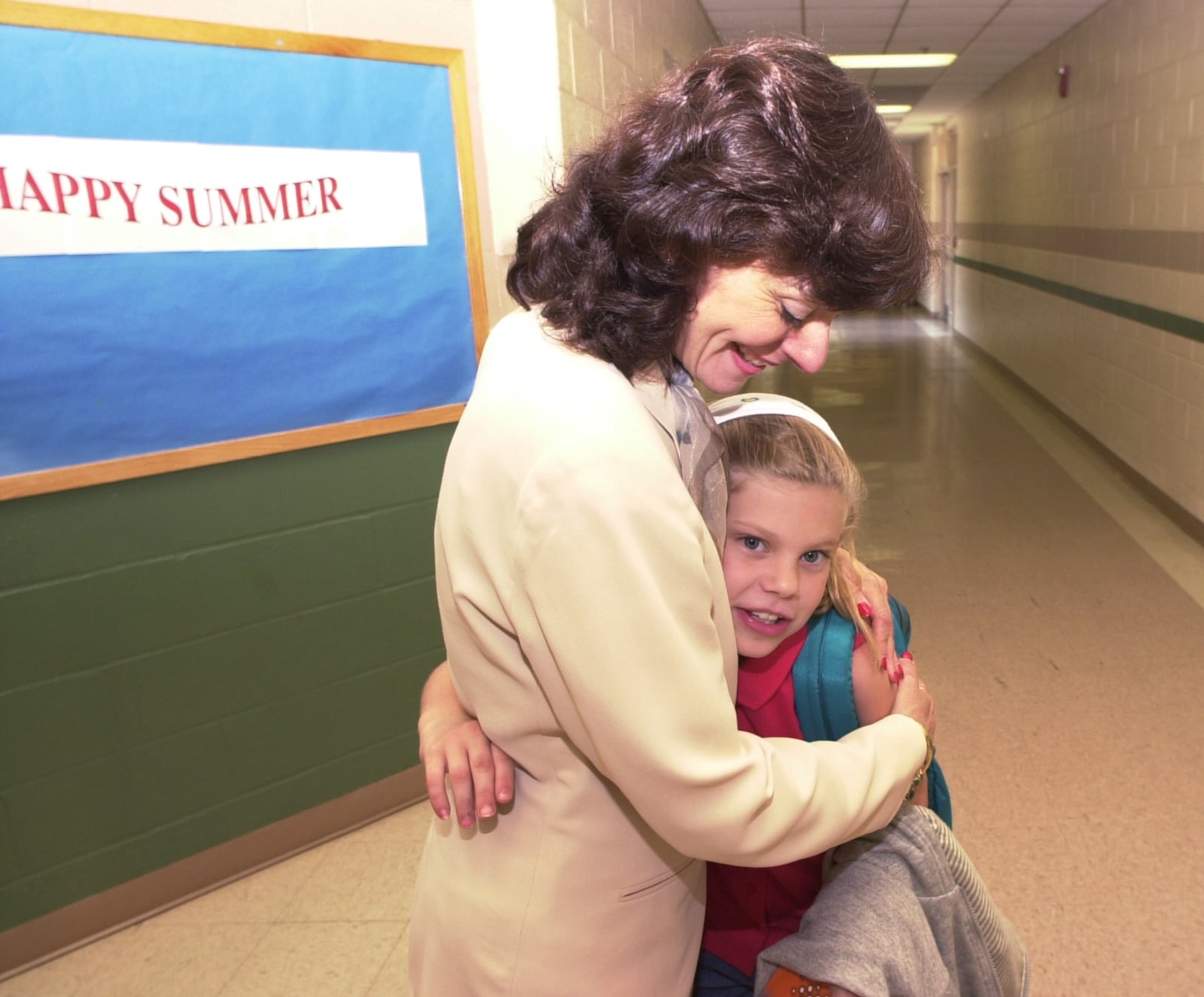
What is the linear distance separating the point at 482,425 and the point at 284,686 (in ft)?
6.23

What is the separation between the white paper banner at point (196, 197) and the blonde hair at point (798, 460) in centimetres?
144

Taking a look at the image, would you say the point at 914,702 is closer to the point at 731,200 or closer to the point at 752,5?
the point at 731,200

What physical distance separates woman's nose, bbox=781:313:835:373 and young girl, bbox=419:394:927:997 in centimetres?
21

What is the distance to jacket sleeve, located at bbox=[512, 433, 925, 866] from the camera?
68 centimetres

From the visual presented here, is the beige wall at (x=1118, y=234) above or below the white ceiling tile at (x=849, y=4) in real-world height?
below

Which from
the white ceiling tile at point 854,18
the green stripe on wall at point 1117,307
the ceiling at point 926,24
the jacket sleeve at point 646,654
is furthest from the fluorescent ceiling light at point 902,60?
the jacket sleeve at point 646,654

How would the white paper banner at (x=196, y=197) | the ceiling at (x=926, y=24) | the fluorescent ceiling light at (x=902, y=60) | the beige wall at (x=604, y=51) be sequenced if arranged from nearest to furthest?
the white paper banner at (x=196, y=197) < the beige wall at (x=604, y=51) < the ceiling at (x=926, y=24) < the fluorescent ceiling light at (x=902, y=60)

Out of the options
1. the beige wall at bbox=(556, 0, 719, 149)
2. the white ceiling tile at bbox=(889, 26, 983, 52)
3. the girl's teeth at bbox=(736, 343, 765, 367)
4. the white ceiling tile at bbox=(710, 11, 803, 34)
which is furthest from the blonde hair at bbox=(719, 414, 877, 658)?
the white ceiling tile at bbox=(889, 26, 983, 52)

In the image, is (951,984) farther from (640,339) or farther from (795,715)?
(640,339)

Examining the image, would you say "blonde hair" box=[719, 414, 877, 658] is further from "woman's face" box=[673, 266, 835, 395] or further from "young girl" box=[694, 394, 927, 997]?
"woman's face" box=[673, 266, 835, 395]

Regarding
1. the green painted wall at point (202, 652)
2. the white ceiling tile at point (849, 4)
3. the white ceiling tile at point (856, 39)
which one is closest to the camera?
the green painted wall at point (202, 652)

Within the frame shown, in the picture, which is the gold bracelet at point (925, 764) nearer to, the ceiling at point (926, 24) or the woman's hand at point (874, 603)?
the woman's hand at point (874, 603)

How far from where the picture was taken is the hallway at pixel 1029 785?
2133 mm

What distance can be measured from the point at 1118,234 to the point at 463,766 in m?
5.96
